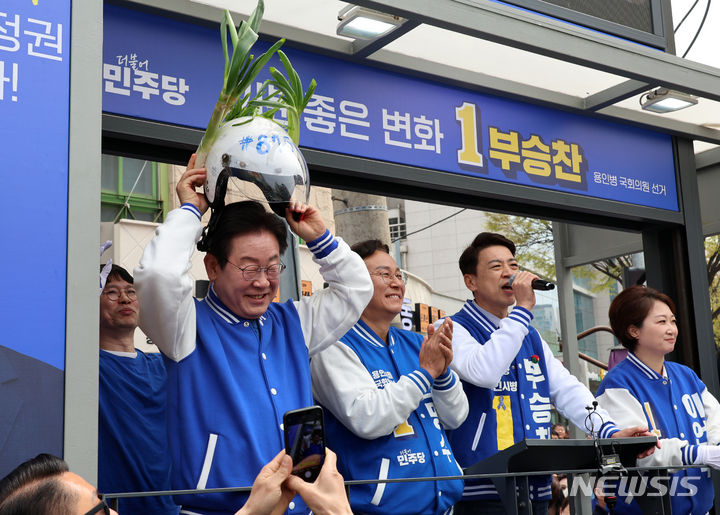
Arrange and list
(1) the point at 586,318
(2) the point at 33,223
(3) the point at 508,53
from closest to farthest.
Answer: (2) the point at 33,223
(3) the point at 508,53
(1) the point at 586,318

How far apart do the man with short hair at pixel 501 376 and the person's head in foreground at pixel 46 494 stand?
2.48 meters

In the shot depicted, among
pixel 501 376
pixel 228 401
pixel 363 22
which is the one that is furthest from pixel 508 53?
pixel 228 401

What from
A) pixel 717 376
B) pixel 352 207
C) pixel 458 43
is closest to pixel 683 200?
pixel 717 376

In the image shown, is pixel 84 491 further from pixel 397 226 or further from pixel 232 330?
pixel 397 226

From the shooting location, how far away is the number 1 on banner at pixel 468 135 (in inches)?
209

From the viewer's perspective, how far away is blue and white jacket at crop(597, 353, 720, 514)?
421 cm

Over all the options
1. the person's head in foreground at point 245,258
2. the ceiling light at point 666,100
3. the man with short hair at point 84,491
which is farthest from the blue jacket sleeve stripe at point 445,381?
the ceiling light at point 666,100

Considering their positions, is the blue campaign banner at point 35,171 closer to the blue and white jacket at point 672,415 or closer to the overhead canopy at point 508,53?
the overhead canopy at point 508,53

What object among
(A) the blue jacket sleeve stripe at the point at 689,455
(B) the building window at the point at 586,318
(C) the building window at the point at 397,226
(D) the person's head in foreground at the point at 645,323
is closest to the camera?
(A) the blue jacket sleeve stripe at the point at 689,455

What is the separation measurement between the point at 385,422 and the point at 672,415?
6.08 feet

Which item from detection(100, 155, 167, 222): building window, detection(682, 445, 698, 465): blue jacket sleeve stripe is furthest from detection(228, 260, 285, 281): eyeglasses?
detection(100, 155, 167, 222): building window

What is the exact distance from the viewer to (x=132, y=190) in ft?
50.9

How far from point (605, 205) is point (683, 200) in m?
0.75

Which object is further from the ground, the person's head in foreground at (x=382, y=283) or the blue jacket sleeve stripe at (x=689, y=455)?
the person's head in foreground at (x=382, y=283)
